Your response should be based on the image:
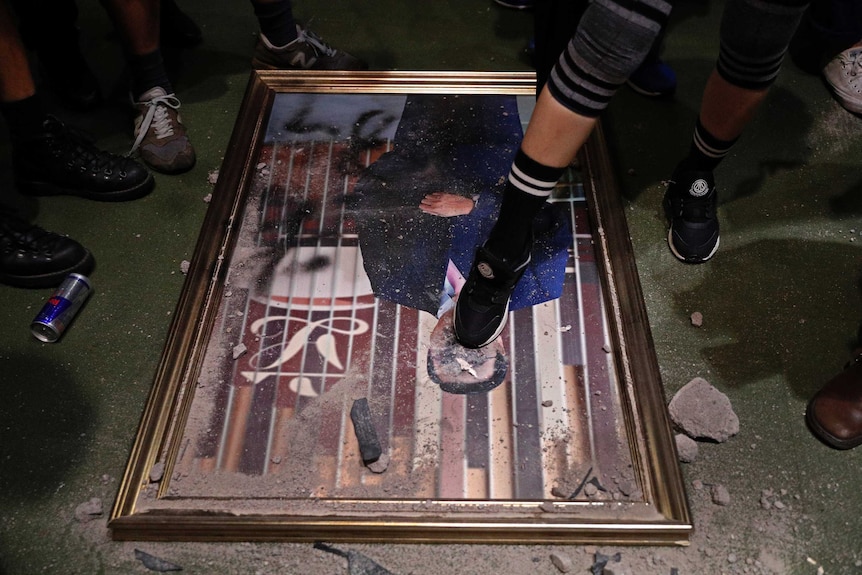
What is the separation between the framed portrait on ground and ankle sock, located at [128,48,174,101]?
28 cm

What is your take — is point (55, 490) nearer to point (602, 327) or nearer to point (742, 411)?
point (602, 327)

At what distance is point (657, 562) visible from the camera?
119 centimetres

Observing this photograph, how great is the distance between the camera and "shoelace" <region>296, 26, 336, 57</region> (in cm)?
201

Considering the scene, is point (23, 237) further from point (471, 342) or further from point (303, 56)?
point (471, 342)

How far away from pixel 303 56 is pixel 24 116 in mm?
774

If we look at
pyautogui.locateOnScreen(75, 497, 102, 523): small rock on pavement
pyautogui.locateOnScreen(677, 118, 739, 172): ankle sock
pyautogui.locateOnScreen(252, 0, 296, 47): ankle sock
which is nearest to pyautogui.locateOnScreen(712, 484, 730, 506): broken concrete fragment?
pyautogui.locateOnScreen(677, 118, 739, 172): ankle sock

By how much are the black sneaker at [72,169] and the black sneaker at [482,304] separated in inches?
37.3

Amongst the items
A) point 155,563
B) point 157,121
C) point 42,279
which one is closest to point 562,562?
point 155,563

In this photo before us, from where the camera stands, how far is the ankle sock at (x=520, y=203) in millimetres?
1145

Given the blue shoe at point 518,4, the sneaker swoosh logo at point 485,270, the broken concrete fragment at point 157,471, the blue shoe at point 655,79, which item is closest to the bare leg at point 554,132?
the sneaker swoosh logo at point 485,270

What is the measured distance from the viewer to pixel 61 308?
146cm

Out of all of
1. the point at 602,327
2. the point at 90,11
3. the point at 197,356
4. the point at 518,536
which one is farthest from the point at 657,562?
the point at 90,11

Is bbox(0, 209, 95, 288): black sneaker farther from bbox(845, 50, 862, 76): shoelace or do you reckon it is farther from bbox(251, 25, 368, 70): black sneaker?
bbox(845, 50, 862, 76): shoelace

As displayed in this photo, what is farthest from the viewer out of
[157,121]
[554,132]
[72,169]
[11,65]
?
[157,121]
